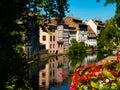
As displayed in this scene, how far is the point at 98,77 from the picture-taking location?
22.5 feet

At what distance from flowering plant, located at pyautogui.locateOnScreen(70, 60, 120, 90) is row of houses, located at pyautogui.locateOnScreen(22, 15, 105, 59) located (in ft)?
252

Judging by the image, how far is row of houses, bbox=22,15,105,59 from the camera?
338 ft

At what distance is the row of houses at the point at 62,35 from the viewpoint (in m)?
103

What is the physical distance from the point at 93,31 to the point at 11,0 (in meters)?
167

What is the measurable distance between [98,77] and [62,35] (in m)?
126

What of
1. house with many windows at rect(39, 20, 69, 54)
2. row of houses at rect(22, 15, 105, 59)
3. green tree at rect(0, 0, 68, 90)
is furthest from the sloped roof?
green tree at rect(0, 0, 68, 90)

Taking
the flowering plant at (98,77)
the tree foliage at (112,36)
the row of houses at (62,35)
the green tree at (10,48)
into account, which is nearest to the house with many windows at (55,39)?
the row of houses at (62,35)

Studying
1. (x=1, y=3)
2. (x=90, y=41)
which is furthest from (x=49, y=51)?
(x=1, y=3)

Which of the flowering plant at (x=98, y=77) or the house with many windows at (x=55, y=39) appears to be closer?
the flowering plant at (x=98, y=77)

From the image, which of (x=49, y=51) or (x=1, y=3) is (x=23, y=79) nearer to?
(x=1, y=3)

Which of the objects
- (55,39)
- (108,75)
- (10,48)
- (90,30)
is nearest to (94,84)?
(108,75)

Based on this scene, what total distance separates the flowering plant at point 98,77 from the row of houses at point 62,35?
76.8 metres

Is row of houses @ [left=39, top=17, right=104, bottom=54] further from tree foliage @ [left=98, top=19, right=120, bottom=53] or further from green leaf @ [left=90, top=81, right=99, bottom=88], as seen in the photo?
green leaf @ [left=90, top=81, right=99, bottom=88]

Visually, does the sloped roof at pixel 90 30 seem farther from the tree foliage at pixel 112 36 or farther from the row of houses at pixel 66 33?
the tree foliage at pixel 112 36
